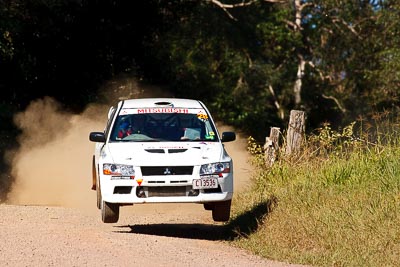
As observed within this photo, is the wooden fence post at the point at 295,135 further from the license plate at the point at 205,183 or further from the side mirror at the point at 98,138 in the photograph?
the license plate at the point at 205,183

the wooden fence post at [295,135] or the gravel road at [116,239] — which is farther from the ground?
the wooden fence post at [295,135]

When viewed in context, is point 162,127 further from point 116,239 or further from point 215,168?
point 116,239

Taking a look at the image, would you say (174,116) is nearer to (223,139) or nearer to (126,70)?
(223,139)

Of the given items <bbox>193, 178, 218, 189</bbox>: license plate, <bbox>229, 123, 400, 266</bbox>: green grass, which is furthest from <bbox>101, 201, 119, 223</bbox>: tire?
<bbox>229, 123, 400, 266</bbox>: green grass

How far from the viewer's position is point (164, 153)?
1332 cm

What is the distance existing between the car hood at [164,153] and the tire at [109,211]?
64 cm

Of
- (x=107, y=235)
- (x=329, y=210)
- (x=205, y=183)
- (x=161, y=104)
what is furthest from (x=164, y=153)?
(x=329, y=210)

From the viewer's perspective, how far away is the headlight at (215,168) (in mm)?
13180

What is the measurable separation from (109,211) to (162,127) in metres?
1.55

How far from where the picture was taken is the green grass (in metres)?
11.8

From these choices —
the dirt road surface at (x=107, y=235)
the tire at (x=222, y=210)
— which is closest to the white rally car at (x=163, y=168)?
the tire at (x=222, y=210)

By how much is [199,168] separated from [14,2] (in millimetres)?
14911

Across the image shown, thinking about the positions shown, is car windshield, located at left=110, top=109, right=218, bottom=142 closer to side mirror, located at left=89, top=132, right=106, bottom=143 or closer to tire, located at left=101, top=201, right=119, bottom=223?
side mirror, located at left=89, top=132, right=106, bottom=143

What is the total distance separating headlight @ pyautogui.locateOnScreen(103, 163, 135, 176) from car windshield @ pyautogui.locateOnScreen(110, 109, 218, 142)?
3.06ft
